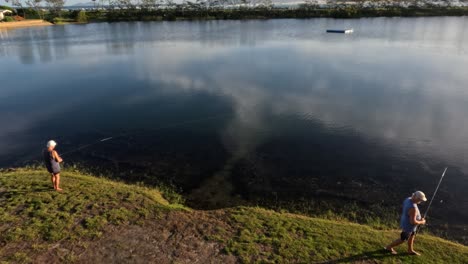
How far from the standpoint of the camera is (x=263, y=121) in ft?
66.8

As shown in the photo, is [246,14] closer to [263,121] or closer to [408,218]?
[263,121]

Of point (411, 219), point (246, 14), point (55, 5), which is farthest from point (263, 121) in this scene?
point (55, 5)

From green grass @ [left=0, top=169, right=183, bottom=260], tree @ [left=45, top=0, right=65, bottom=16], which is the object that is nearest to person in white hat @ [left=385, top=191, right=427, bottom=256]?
green grass @ [left=0, top=169, right=183, bottom=260]

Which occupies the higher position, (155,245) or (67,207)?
(67,207)

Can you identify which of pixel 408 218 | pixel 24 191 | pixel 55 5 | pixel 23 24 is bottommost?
pixel 24 191

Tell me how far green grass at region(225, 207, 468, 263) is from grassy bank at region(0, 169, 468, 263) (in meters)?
0.03

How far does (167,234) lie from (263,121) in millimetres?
12032

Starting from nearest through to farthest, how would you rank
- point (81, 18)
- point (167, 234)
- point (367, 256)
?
point (367, 256), point (167, 234), point (81, 18)

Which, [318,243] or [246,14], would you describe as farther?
[246,14]

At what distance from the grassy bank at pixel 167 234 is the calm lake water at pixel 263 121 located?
2.50m

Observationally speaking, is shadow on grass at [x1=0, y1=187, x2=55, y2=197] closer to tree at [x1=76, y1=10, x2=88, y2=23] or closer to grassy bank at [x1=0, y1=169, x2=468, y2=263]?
grassy bank at [x1=0, y1=169, x2=468, y2=263]

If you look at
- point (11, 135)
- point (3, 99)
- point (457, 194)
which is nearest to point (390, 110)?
point (457, 194)

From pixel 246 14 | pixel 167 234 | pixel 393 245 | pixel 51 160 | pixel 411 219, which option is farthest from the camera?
pixel 246 14

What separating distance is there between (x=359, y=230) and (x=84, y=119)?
19030 millimetres
